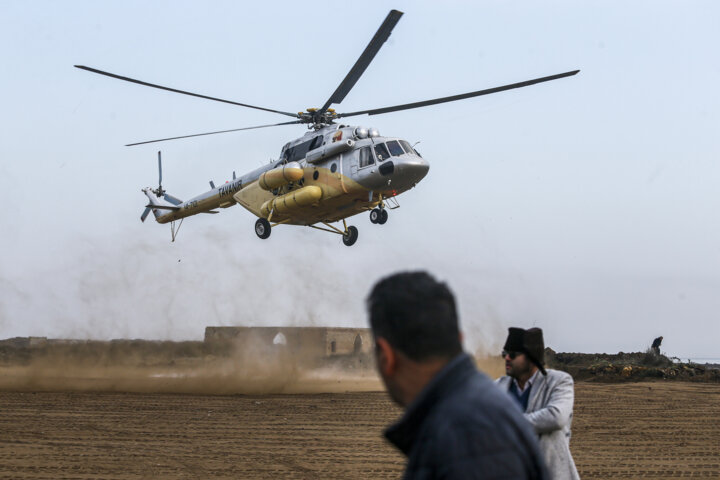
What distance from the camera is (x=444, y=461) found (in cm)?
204

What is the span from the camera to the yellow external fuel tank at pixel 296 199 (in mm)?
20655

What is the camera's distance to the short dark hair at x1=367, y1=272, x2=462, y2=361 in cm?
227

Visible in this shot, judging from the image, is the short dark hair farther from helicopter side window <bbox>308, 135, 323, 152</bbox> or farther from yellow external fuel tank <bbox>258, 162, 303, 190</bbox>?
helicopter side window <bbox>308, 135, 323, 152</bbox>

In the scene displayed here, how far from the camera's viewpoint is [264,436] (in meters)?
14.5

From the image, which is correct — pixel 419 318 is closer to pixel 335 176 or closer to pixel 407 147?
pixel 407 147

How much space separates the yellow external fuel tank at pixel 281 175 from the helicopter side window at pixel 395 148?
2.71 meters

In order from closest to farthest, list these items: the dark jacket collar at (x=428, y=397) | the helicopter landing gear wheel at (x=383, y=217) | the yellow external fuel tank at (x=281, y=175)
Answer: the dark jacket collar at (x=428, y=397), the helicopter landing gear wheel at (x=383, y=217), the yellow external fuel tank at (x=281, y=175)

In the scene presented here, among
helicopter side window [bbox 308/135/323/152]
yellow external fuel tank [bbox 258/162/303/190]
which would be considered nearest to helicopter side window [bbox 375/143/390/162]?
helicopter side window [bbox 308/135/323/152]

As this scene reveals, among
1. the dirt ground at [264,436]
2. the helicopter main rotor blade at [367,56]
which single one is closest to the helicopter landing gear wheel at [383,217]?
the helicopter main rotor blade at [367,56]

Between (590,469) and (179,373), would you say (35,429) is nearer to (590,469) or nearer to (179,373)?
(590,469)

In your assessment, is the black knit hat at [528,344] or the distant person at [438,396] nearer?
the distant person at [438,396]

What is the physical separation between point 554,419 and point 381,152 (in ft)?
51.5

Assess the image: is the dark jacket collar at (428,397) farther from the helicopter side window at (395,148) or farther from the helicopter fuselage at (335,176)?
the helicopter side window at (395,148)

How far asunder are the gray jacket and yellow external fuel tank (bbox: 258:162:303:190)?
1678cm
